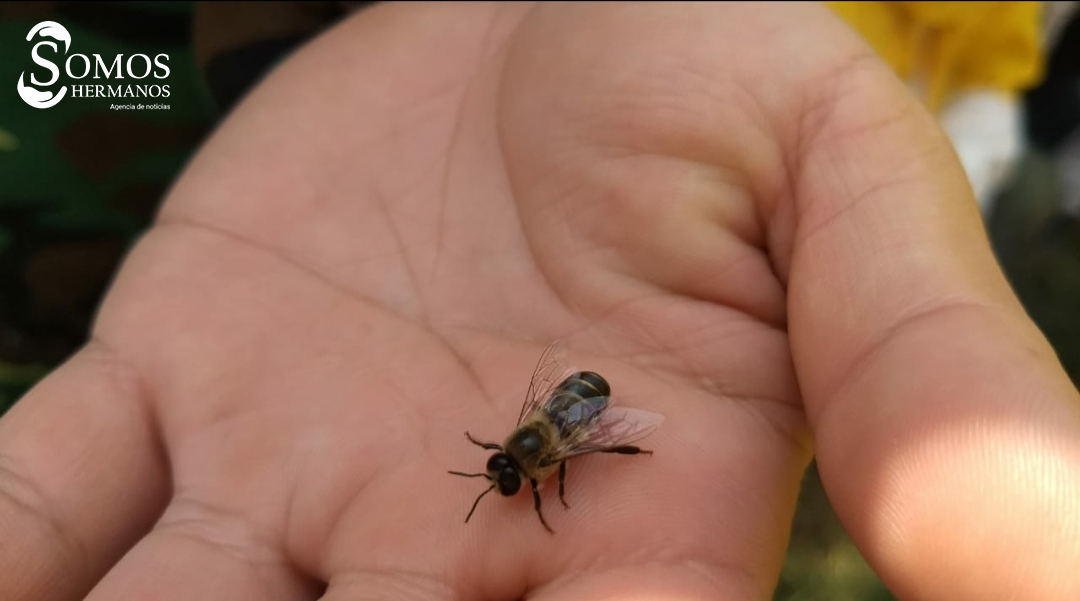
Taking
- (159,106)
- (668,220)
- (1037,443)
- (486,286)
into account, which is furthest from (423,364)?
(159,106)

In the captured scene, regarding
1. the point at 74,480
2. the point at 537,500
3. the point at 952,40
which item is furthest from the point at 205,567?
the point at 952,40

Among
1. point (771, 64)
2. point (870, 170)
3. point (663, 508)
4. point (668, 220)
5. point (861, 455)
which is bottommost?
point (663, 508)

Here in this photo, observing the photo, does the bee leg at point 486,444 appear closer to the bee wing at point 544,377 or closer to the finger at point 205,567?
the bee wing at point 544,377

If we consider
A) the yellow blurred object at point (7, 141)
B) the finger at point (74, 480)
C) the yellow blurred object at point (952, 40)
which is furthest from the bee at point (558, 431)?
the yellow blurred object at point (7, 141)

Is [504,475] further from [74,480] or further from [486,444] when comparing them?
[74,480]

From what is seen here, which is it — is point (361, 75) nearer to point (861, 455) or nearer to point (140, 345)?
point (140, 345)

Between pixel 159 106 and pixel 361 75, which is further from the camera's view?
pixel 159 106

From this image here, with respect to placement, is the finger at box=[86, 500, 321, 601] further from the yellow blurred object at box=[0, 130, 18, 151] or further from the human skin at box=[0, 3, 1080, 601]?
the yellow blurred object at box=[0, 130, 18, 151]

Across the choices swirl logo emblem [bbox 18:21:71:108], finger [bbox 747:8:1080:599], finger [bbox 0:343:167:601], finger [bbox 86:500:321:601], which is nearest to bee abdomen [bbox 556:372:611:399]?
finger [bbox 747:8:1080:599]
